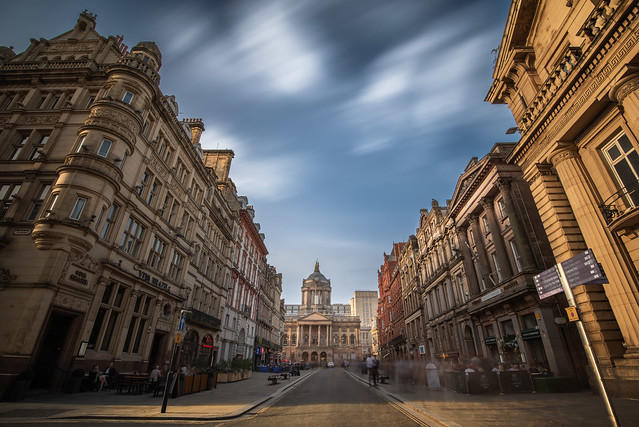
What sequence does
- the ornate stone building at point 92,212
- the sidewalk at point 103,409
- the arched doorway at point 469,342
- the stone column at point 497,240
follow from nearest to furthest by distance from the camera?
1. the sidewalk at point 103,409
2. the ornate stone building at point 92,212
3. the stone column at point 497,240
4. the arched doorway at point 469,342

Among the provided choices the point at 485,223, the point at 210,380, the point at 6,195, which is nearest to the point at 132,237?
the point at 6,195

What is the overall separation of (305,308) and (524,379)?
12665 cm

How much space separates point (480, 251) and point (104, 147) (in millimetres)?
28482

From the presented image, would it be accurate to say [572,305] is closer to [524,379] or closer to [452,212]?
[524,379]

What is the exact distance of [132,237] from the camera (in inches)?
727

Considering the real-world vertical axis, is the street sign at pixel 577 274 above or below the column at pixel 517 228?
below

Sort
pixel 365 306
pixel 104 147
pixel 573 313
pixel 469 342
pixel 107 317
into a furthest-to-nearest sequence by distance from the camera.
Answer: pixel 365 306 < pixel 469 342 < pixel 104 147 < pixel 107 317 < pixel 573 313

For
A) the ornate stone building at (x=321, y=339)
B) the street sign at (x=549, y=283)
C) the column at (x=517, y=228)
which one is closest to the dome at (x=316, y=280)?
the ornate stone building at (x=321, y=339)

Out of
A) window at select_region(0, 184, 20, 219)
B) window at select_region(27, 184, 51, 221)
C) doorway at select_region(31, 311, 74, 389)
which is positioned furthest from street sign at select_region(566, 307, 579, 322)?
window at select_region(0, 184, 20, 219)

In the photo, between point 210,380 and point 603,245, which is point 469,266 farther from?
point 210,380

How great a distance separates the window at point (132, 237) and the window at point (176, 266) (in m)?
4.09

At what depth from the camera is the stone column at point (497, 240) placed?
859 inches

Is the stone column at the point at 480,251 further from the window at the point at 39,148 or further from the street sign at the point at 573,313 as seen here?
the window at the point at 39,148

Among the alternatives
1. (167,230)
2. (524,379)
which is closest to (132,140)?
(167,230)
